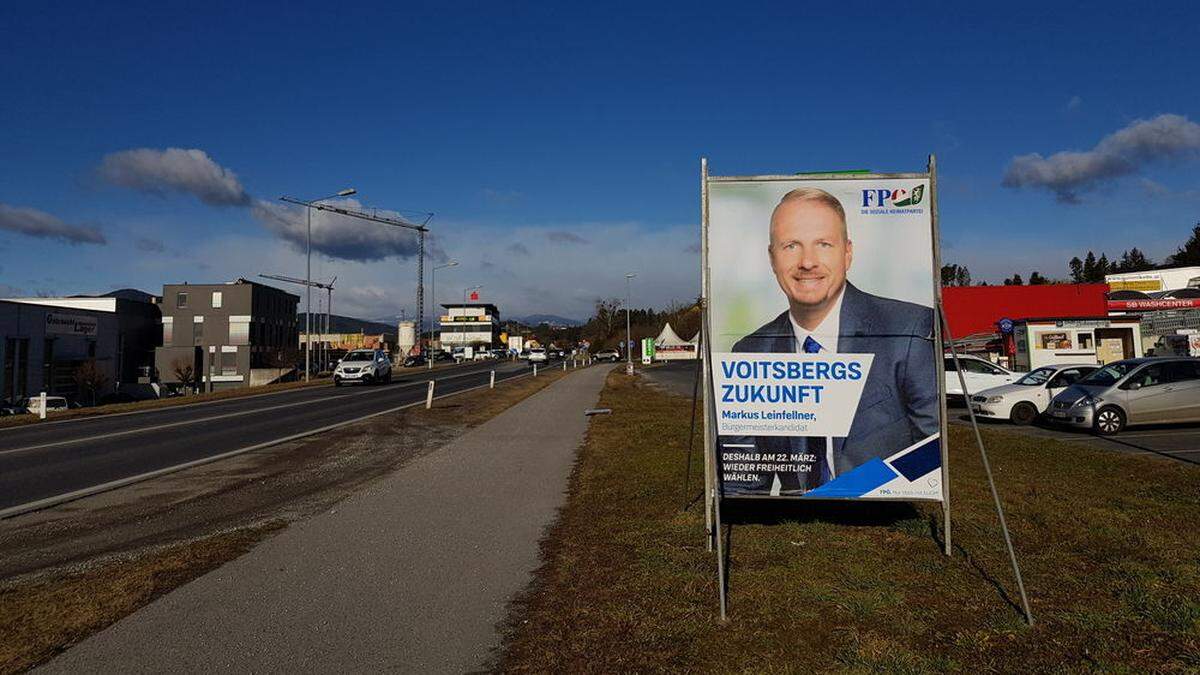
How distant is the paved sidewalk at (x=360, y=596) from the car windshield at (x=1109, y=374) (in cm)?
1232

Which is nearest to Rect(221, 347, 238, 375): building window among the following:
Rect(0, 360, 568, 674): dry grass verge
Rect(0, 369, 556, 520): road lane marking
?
Rect(0, 369, 556, 520): road lane marking

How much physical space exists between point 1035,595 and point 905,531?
1679mm

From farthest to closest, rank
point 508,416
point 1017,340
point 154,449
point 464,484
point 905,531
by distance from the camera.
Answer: point 1017,340 → point 508,416 → point 154,449 → point 464,484 → point 905,531

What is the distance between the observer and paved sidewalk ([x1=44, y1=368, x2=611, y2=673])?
4.03m

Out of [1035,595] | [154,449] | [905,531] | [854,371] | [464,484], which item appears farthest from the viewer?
[154,449]

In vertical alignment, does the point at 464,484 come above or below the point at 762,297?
below

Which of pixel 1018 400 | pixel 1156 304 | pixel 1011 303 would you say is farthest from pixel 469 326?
pixel 1018 400

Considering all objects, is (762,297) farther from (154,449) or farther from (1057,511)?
(154,449)

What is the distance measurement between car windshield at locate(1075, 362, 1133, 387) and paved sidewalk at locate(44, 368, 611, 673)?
12318 millimetres

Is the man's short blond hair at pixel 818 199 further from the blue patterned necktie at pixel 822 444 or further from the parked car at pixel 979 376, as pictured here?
the parked car at pixel 979 376

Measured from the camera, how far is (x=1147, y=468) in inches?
374

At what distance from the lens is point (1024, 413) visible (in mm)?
16594

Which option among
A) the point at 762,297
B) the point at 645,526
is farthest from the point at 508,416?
the point at 762,297

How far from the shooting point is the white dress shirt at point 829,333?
5.89 m
